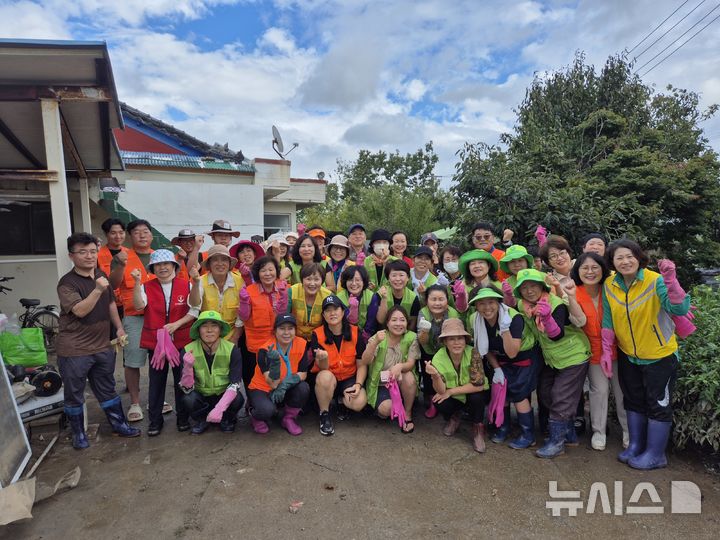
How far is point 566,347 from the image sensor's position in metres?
3.50

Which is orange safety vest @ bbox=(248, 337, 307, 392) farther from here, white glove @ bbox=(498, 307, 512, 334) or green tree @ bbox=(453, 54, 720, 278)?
green tree @ bbox=(453, 54, 720, 278)

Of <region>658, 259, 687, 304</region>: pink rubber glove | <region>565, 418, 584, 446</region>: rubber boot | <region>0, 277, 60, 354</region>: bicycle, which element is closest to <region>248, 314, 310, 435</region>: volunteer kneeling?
<region>565, 418, 584, 446</region>: rubber boot

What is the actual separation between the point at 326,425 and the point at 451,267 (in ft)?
7.00

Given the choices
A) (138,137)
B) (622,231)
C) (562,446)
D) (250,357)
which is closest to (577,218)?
(622,231)

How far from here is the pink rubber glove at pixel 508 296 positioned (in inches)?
152

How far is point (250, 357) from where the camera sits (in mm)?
4289

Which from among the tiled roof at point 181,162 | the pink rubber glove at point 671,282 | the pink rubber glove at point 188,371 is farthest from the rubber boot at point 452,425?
the tiled roof at point 181,162

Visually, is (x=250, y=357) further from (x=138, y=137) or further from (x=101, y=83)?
(x=138, y=137)

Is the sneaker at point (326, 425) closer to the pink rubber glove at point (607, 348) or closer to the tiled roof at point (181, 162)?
the pink rubber glove at point (607, 348)

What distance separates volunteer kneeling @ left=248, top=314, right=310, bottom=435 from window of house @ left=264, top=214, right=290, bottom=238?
34.5ft

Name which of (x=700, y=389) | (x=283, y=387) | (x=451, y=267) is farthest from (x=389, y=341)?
A: (x=700, y=389)

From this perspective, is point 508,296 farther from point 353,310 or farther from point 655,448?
point 655,448

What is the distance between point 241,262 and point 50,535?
2670mm

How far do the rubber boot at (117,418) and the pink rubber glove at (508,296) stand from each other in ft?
11.2
